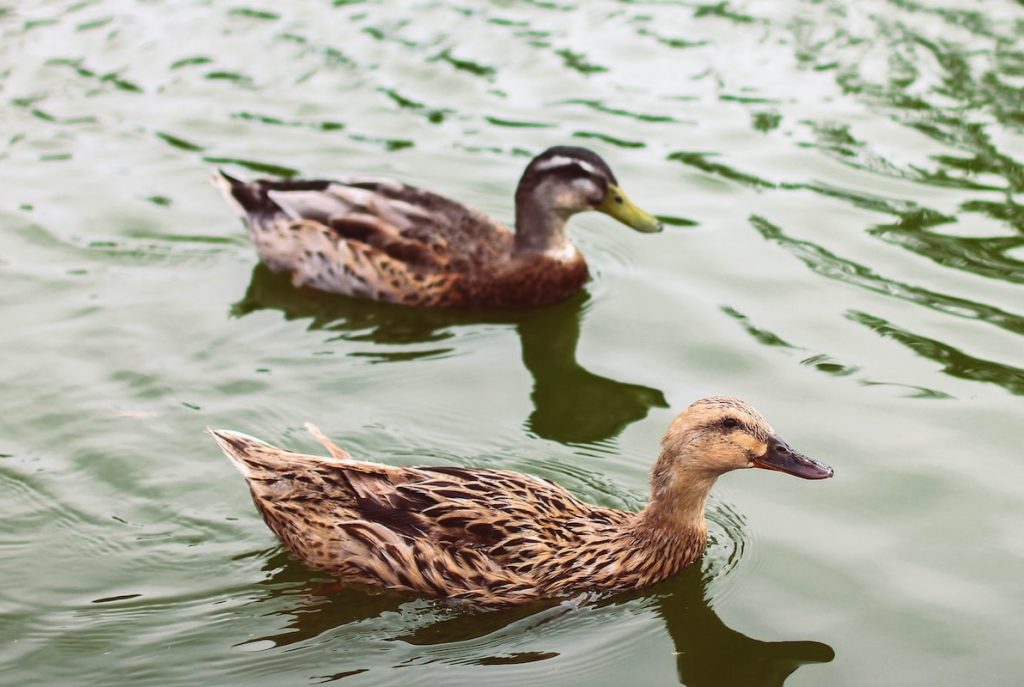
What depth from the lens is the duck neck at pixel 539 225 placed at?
33.4 feet

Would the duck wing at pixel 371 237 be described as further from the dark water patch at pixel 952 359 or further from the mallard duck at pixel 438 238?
→ the dark water patch at pixel 952 359

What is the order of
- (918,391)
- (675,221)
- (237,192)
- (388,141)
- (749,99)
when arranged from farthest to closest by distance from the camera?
1. (749,99)
2. (388,141)
3. (675,221)
4. (237,192)
5. (918,391)

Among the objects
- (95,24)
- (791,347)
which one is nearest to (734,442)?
(791,347)

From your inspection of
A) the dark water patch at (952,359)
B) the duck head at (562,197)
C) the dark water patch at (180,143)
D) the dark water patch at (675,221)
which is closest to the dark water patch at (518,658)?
the dark water patch at (952,359)

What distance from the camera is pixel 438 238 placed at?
10.1 m

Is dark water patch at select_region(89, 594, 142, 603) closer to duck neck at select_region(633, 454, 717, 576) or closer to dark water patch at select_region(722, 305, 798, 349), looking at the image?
duck neck at select_region(633, 454, 717, 576)

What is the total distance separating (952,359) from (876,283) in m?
1.13

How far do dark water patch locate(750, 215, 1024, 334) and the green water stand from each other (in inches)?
1.1

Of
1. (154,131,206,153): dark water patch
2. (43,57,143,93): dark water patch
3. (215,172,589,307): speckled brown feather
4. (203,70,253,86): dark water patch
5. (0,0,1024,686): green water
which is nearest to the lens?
(0,0,1024,686): green water

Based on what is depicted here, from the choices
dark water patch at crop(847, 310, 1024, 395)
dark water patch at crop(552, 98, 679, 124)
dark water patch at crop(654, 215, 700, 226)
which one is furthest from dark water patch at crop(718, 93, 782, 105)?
dark water patch at crop(847, 310, 1024, 395)

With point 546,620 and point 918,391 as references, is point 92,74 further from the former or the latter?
point 546,620

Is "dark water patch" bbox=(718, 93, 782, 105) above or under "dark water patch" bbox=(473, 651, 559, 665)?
above

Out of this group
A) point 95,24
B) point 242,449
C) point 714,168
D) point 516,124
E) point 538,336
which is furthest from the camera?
point 95,24

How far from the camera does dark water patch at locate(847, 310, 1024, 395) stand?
8.62m
